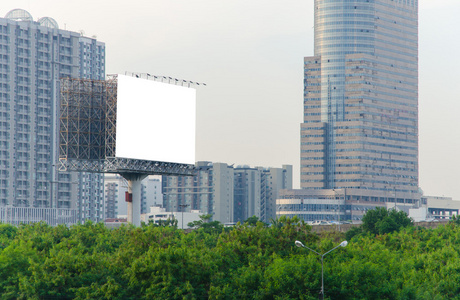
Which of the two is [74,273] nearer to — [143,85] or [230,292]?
[230,292]

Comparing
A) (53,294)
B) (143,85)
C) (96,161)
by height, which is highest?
(143,85)

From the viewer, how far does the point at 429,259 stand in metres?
94.7

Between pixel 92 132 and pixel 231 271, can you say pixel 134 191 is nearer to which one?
pixel 92 132

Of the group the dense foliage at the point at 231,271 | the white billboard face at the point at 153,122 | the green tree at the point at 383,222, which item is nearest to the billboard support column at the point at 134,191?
the white billboard face at the point at 153,122

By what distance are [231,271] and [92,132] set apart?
52354 millimetres

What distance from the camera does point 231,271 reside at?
8569 centimetres

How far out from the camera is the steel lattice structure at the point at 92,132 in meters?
129

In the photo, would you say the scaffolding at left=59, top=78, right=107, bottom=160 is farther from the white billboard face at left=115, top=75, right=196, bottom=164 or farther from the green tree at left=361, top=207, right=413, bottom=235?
the green tree at left=361, top=207, right=413, bottom=235

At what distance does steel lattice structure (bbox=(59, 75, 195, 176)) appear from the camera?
129 m

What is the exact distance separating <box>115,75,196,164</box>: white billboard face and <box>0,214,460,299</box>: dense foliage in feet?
108

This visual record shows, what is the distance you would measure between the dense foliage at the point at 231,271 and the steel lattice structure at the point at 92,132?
3253 centimetres

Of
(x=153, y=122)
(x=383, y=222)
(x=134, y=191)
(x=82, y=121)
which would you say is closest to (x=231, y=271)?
(x=153, y=122)

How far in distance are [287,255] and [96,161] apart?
51.2 metres

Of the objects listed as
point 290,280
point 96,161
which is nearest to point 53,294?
point 290,280
